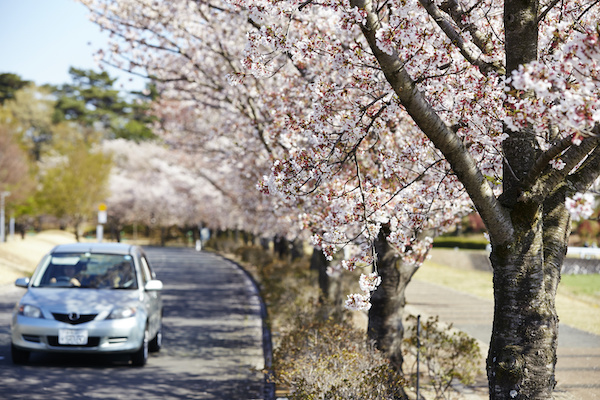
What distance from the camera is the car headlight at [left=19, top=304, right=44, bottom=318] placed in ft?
29.9

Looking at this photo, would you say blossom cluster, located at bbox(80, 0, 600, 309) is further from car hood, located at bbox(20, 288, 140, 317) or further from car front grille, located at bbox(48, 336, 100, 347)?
car front grille, located at bbox(48, 336, 100, 347)

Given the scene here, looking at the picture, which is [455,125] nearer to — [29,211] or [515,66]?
[515,66]

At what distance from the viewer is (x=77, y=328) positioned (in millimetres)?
9008

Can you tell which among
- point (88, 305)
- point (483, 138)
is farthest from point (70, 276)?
point (483, 138)

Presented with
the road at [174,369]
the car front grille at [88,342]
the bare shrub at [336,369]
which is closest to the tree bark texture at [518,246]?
the bare shrub at [336,369]

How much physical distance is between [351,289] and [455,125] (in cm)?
1224

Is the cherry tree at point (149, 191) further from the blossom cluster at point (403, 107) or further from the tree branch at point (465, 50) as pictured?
the tree branch at point (465, 50)

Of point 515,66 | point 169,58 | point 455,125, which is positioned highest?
point 169,58

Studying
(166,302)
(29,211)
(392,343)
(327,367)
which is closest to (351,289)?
(166,302)

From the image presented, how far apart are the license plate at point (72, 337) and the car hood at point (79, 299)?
0.27 meters

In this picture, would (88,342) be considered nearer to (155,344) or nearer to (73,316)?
(73,316)

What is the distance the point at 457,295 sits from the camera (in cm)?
2211

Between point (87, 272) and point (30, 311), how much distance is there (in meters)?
1.20

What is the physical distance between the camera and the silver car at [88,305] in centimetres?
903
